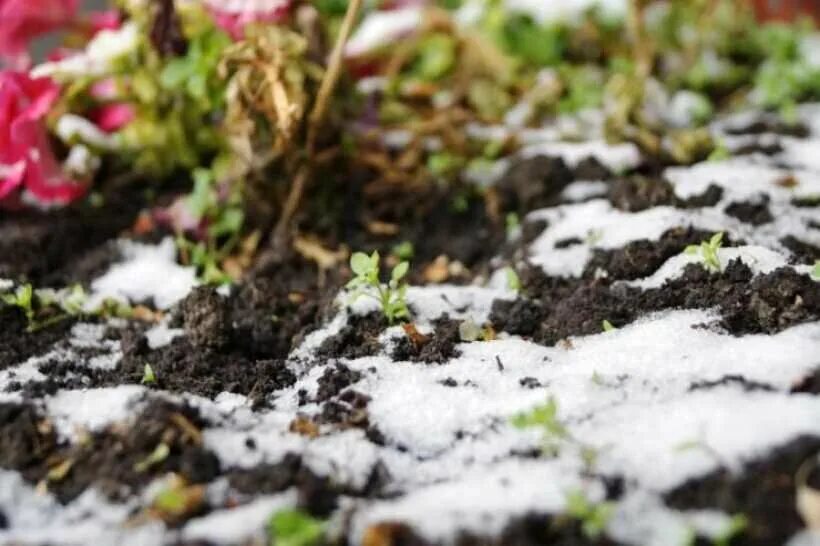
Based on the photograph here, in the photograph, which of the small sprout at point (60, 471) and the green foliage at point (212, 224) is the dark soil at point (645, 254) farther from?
the small sprout at point (60, 471)

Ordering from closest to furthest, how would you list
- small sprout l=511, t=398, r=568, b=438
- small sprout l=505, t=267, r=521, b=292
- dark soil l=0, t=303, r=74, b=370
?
1. small sprout l=511, t=398, r=568, b=438
2. dark soil l=0, t=303, r=74, b=370
3. small sprout l=505, t=267, r=521, b=292

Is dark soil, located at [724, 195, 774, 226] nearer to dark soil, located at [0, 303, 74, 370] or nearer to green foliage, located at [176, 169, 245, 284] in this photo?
green foliage, located at [176, 169, 245, 284]

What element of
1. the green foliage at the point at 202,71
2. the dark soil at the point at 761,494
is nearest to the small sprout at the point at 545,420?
the dark soil at the point at 761,494

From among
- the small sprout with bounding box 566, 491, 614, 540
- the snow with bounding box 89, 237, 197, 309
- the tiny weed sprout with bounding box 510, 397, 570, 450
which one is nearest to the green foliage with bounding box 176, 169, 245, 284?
the snow with bounding box 89, 237, 197, 309

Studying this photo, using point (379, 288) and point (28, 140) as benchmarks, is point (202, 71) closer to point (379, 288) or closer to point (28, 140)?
point (28, 140)

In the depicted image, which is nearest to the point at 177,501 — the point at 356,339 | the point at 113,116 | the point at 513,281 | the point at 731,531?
the point at 356,339

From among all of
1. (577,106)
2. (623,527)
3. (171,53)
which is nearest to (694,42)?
(577,106)

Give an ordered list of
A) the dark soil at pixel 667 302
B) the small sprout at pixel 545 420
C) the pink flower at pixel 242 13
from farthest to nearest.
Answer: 1. the pink flower at pixel 242 13
2. the dark soil at pixel 667 302
3. the small sprout at pixel 545 420
